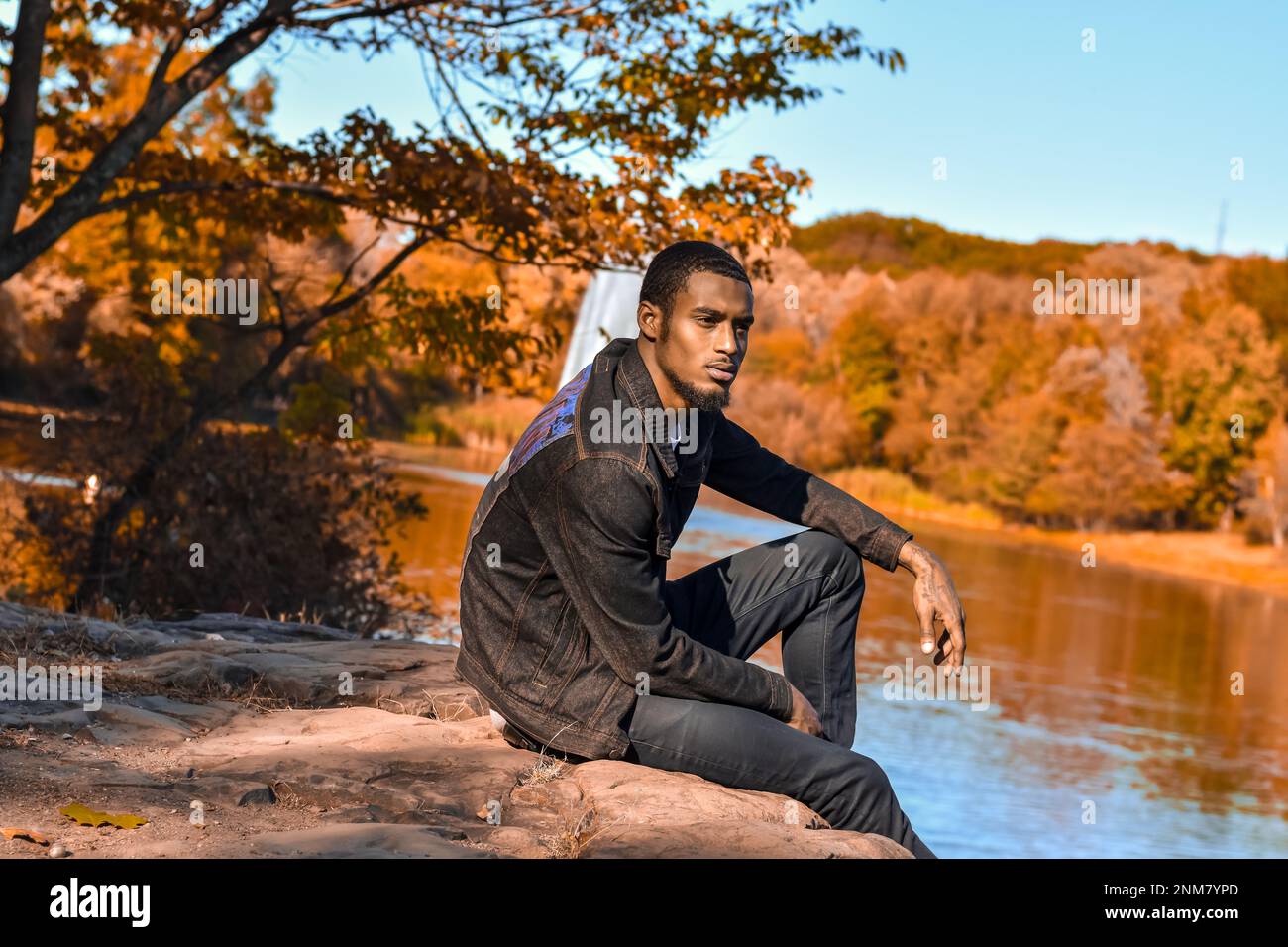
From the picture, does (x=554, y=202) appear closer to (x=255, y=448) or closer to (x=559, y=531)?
(x=255, y=448)

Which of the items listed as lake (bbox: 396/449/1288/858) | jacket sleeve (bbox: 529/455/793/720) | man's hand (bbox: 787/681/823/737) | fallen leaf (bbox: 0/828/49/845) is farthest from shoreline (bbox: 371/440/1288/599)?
fallen leaf (bbox: 0/828/49/845)

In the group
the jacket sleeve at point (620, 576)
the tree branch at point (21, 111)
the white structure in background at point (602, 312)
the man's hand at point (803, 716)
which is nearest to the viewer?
the jacket sleeve at point (620, 576)

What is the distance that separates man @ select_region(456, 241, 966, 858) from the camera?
310 cm

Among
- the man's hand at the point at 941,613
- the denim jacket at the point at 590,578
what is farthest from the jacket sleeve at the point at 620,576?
the man's hand at the point at 941,613

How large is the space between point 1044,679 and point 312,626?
12.6 m

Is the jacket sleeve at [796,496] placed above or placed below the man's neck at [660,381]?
below

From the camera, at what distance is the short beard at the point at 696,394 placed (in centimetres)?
328

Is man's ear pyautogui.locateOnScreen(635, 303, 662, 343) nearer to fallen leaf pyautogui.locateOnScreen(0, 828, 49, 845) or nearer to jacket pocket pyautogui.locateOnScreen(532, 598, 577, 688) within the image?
jacket pocket pyautogui.locateOnScreen(532, 598, 577, 688)

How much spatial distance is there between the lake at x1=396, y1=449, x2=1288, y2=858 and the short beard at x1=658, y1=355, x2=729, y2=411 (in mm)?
5575

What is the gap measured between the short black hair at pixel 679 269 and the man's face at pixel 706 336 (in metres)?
0.02

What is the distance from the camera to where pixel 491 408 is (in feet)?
113

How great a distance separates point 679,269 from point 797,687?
45.2 inches

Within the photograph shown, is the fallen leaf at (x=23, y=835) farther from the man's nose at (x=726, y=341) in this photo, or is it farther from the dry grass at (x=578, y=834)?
the man's nose at (x=726, y=341)
